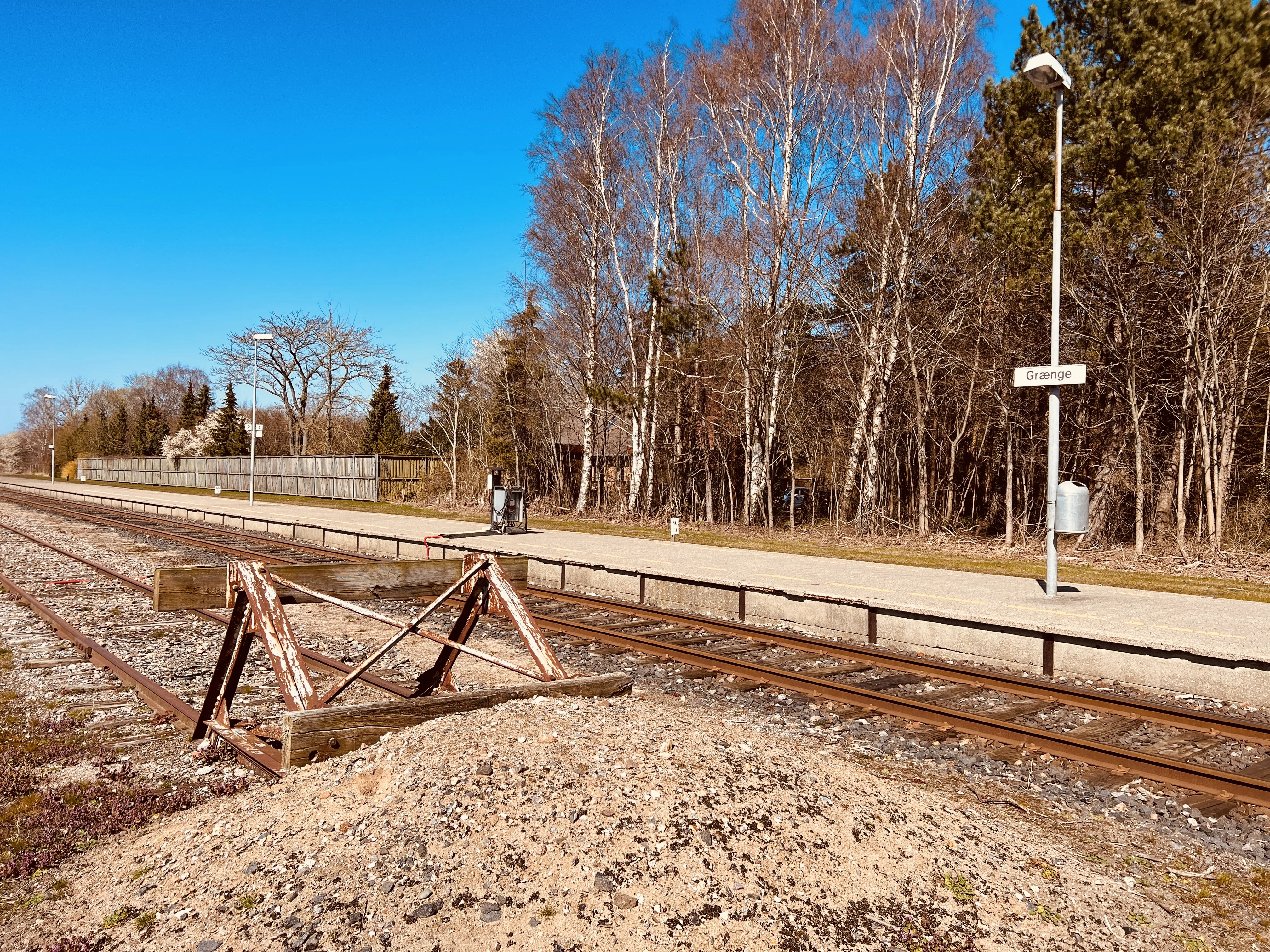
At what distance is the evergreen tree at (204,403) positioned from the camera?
8350cm

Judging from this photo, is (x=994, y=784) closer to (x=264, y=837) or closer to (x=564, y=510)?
(x=264, y=837)

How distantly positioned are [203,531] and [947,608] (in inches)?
958

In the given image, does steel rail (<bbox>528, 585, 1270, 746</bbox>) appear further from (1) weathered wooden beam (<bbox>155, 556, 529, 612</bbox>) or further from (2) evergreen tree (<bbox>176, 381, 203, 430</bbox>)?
(2) evergreen tree (<bbox>176, 381, 203, 430</bbox>)

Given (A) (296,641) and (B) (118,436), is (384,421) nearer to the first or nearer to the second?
(B) (118,436)

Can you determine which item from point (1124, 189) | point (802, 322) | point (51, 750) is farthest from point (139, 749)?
point (802, 322)

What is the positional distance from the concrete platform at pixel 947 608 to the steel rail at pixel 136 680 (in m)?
2.70

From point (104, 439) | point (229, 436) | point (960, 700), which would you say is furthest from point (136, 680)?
point (104, 439)

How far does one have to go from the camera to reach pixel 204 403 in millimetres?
85250

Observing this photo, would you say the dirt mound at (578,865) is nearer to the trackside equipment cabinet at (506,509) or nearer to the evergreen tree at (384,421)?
the trackside equipment cabinet at (506,509)

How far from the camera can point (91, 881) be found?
390cm

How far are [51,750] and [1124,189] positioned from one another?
21.3 m

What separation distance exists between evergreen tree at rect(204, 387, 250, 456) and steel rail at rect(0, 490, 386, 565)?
3190 centimetres

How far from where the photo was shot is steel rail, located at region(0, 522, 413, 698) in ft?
24.5

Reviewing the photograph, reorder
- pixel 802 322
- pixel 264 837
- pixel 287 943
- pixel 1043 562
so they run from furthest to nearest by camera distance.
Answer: pixel 802 322
pixel 1043 562
pixel 264 837
pixel 287 943
